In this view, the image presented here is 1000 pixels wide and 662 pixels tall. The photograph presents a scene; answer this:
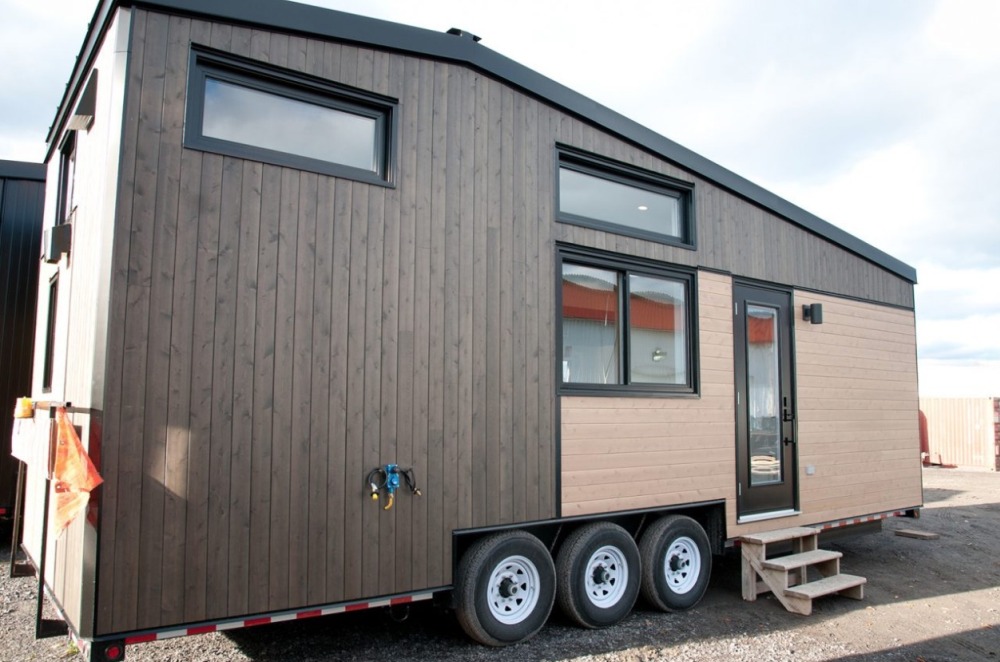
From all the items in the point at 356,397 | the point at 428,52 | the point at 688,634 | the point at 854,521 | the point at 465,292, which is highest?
the point at 428,52

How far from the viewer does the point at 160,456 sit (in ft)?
11.2

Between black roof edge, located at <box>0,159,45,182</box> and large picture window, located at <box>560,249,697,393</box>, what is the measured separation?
5.45 meters

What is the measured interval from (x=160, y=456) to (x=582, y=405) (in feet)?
9.17

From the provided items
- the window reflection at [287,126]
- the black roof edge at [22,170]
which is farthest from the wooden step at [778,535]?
the black roof edge at [22,170]

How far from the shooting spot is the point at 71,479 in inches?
126

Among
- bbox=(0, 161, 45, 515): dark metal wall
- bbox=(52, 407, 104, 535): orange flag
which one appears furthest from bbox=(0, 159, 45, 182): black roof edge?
bbox=(52, 407, 104, 535): orange flag

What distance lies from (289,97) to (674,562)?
Answer: 4306 millimetres

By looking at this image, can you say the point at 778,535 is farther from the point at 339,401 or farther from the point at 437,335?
the point at 339,401

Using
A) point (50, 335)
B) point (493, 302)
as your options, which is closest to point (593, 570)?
point (493, 302)

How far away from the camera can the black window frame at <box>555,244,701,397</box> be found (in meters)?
5.10

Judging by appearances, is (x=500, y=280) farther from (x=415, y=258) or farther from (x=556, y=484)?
(x=556, y=484)

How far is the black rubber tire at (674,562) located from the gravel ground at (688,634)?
13cm

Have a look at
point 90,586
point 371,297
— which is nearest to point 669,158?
point 371,297

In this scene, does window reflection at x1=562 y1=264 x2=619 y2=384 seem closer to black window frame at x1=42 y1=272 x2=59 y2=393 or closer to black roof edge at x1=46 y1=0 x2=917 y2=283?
black roof edge at x1=46 y1=0 x2=917 y2=283
